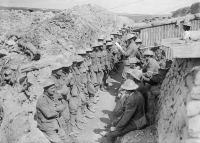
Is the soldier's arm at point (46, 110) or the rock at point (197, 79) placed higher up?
the rock at point (197, 79)

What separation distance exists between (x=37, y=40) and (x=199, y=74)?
10008 mm

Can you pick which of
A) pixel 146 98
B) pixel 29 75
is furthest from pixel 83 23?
pixel 146 98

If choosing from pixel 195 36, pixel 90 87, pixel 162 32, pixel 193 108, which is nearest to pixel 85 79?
pixel 90 87

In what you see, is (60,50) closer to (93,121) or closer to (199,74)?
(93,121)

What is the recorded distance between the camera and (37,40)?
11133 millimetres

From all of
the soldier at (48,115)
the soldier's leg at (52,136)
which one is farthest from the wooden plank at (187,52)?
the soldier's leg at (52,136)

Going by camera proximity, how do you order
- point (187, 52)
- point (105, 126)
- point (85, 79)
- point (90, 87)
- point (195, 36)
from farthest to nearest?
point (90, 87) → point (85, 79) → point (105, 126) → point (195, 36) → point (187, 52)

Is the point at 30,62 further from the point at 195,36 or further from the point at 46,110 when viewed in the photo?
the point at 195,36

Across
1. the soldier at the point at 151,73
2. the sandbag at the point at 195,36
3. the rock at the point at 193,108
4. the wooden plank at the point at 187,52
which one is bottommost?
the soldier at the point at 151,73

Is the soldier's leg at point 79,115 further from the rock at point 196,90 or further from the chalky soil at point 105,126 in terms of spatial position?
the rock at point 196,90

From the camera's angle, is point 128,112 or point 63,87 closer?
point 128,112

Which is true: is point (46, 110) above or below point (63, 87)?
below

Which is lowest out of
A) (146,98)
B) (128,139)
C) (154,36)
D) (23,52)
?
(128,139)

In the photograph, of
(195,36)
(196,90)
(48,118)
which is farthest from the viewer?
(48,118)
